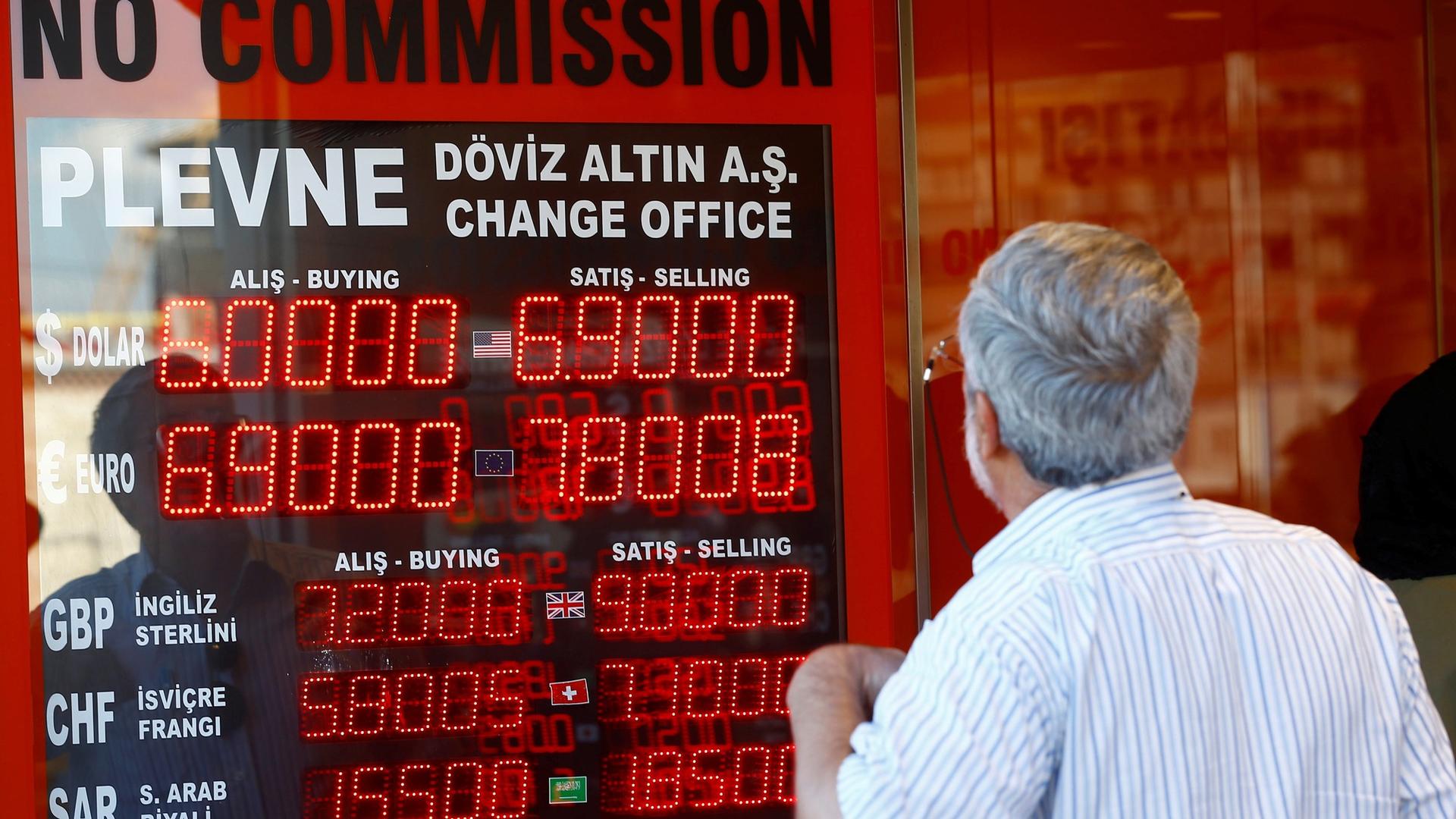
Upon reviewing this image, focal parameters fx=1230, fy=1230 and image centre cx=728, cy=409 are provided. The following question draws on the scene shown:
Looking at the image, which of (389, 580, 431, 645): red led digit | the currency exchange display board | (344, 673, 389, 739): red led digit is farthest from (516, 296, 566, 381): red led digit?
(344, 673, 389, 739): red led digit

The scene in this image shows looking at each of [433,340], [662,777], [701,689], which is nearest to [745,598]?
[701,689]

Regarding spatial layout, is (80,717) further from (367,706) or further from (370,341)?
(370,341)

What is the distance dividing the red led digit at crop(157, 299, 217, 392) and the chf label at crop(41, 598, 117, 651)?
1.57 feet

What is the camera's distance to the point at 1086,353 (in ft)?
3.15

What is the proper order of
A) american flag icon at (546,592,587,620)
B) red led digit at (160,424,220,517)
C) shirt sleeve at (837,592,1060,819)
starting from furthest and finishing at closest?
american flag icon at (546,592,587,620)
red led digit at (160,424,220,517)
shirt sleeve at (837,592,1060,819)

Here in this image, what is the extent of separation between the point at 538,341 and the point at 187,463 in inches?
29.9

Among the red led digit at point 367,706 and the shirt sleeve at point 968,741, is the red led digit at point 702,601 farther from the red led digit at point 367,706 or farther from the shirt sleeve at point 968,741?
the shirt sleeve at point 968,741

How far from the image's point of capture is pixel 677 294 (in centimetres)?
268

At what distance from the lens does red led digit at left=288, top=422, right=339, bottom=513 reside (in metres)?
2.54

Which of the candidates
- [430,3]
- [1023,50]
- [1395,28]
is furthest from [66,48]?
[1395,28]

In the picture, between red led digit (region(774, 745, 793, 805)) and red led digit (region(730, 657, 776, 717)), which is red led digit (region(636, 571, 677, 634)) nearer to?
red led digit (region(730, 657, 776, 717))

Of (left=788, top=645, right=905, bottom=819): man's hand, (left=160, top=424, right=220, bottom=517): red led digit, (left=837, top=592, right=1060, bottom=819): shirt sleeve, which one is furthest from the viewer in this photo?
(left=160, top=424, right=220, bottom=517): red led digit

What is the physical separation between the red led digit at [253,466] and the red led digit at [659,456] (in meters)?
0.75

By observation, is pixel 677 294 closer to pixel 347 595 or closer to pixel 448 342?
pixel 448 342
